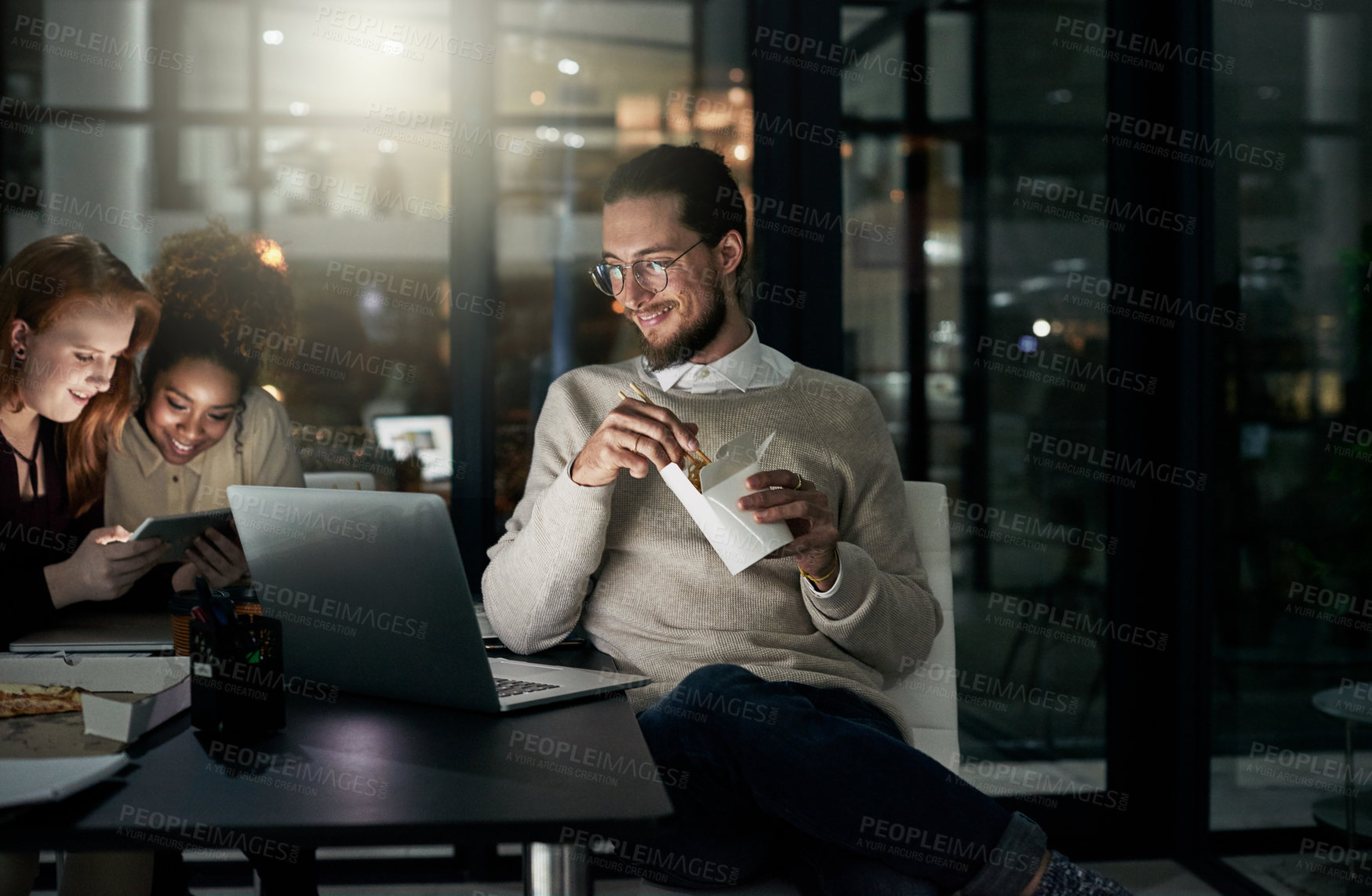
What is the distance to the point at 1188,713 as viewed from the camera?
2652 mm

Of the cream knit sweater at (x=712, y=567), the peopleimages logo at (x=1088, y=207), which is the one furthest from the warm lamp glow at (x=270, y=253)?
the peopleimages logo at (x=1088, y=207)

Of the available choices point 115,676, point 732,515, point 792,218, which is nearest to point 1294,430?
point 792,218

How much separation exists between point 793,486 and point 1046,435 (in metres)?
1.62

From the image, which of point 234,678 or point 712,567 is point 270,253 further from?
point 234,678

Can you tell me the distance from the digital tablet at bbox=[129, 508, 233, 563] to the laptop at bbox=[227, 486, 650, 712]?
1.12ft

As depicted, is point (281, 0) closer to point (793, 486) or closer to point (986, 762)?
point (793, 486)

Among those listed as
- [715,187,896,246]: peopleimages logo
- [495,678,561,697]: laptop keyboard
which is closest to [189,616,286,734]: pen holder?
[495,678,561,697]: laptop keyboard

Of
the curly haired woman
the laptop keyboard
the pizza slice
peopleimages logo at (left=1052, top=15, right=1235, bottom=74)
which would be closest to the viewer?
the pizza slice

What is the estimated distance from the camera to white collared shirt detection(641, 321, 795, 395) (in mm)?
1931

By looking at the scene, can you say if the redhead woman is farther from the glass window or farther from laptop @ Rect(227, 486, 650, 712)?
the glass window

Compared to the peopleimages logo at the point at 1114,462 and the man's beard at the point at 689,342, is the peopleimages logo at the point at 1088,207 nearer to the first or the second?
the peopleimages logo at the point at 1114,462

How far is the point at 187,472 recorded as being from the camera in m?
2.13

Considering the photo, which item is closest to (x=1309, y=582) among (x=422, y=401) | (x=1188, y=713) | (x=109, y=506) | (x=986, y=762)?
(x=1188, y=713)

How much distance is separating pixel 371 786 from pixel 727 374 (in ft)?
3.76
